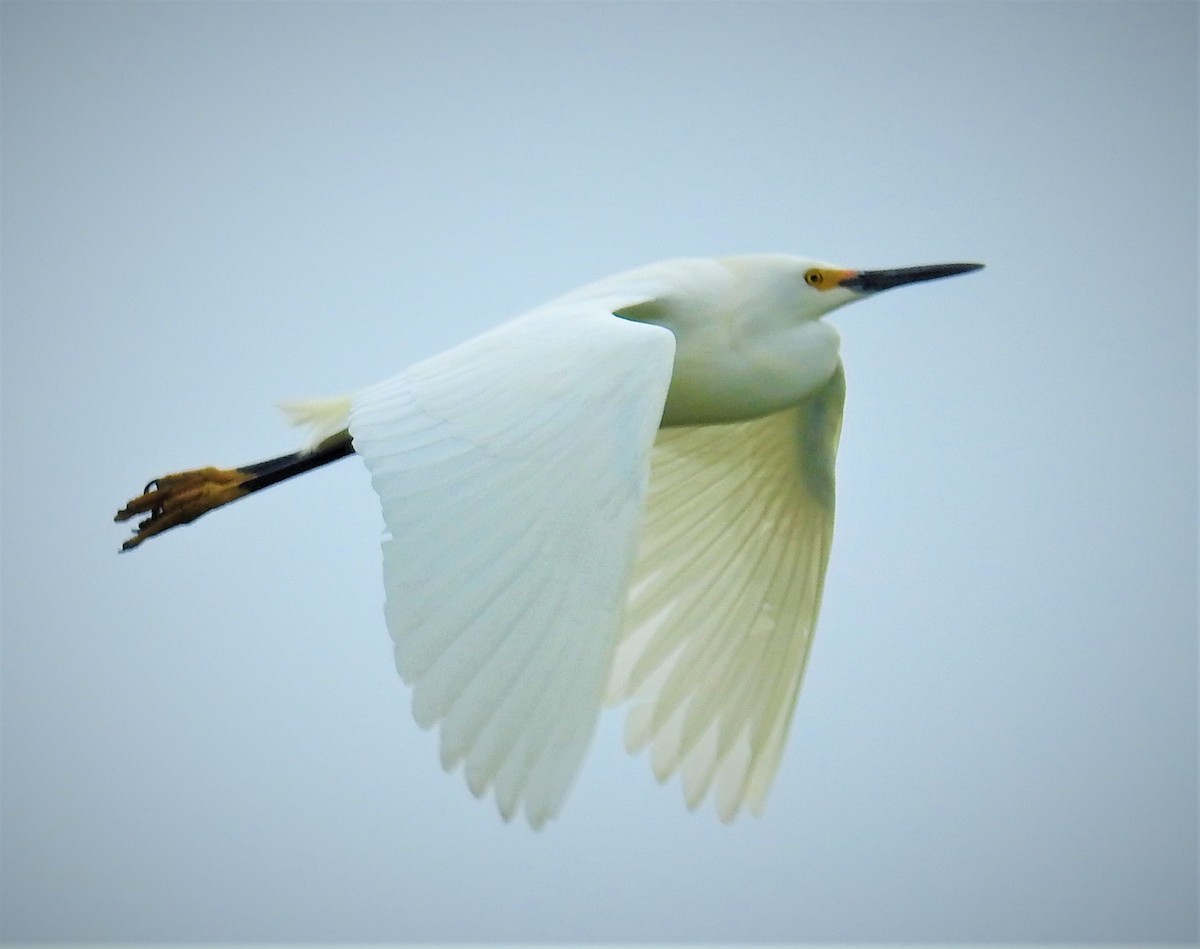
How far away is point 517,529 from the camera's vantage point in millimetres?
3988

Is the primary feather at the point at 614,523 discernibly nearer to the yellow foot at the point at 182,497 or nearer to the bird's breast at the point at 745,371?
the bird's breast at the point at 745,371

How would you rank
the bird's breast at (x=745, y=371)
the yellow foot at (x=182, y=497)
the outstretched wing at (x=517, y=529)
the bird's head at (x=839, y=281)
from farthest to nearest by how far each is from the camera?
the yellow foot at (x=182, y=497)
the bird's head at (x=839, y=281)
the bird's breast at (x=745, y=371)
the outstretched wing at (x=517, y=529)

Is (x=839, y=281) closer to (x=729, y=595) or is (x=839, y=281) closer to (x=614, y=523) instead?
(x=729, y=595)

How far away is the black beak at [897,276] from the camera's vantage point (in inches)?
236

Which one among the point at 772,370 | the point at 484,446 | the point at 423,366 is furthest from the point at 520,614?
the point at 772,370

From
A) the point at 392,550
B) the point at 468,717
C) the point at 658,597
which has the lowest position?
the point at 658,597

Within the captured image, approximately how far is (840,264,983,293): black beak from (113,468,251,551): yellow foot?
2.56 m

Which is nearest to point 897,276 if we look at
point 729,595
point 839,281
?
point 839,281

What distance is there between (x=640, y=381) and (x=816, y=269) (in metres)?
1.83

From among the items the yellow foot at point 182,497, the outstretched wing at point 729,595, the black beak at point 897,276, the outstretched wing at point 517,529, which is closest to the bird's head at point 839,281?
the black beak at point 897,276

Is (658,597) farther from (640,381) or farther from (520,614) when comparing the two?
(520,614)

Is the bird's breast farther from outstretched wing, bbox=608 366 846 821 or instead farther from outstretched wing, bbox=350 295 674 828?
outstretched wing, bbox=350 295 674 828

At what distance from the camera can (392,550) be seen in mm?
3828

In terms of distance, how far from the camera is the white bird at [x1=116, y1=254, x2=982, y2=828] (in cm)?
363
